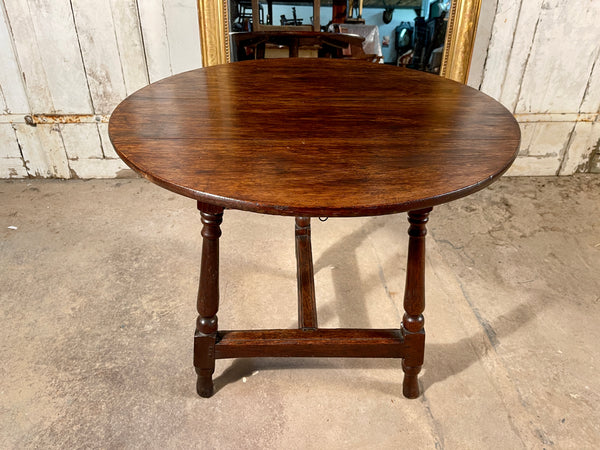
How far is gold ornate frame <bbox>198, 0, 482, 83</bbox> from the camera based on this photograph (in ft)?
7.87

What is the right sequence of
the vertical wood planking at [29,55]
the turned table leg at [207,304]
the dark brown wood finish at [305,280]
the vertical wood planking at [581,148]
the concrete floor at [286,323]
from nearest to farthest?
the turned table leg at [207,304]
the concrete floor at [286,323]
the dark brown wood finish at [305,280]
the vertical wood planking at [29,55]
the vertical wood planking at [581,148]

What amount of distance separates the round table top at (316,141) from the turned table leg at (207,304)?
25 centimetres

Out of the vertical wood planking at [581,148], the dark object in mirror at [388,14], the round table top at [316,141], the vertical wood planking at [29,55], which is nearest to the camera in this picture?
the round table top at [316,141]

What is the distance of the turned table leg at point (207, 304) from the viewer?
3.90 ft

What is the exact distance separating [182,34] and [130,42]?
295 millimetres

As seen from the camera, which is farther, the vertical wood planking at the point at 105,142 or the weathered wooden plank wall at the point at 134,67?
the vertical wood planking at the point at 105,142

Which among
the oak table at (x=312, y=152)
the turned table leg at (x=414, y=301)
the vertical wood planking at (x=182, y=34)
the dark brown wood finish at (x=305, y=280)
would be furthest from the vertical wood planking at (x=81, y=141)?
the turned table leg at (x=414, y=301)

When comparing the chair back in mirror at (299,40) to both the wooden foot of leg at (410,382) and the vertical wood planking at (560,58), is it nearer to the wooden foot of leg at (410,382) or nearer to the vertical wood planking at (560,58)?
the vertical wood planking at (560,58)

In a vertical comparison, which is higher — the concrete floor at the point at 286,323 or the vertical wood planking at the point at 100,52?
the vertical wood planking at the point at 100,52

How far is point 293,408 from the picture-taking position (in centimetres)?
137

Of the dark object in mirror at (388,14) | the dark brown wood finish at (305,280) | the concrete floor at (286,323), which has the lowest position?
the concrete floor at (286,323)

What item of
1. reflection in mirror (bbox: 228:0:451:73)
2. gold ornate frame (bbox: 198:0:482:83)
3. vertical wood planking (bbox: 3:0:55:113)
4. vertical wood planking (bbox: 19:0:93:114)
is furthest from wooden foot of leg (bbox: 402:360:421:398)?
vertical wood planking (bbox: 3:0:55:113)

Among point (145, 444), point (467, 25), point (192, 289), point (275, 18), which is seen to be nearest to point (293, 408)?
point (145, 444)

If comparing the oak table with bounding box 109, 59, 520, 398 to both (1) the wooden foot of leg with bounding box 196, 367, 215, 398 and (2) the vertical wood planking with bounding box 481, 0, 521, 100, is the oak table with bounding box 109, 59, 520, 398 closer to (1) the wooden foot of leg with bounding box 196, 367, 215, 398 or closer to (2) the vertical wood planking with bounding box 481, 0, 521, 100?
(1) the wooden foot of leg with bounding box 196, 367, 215, 398
